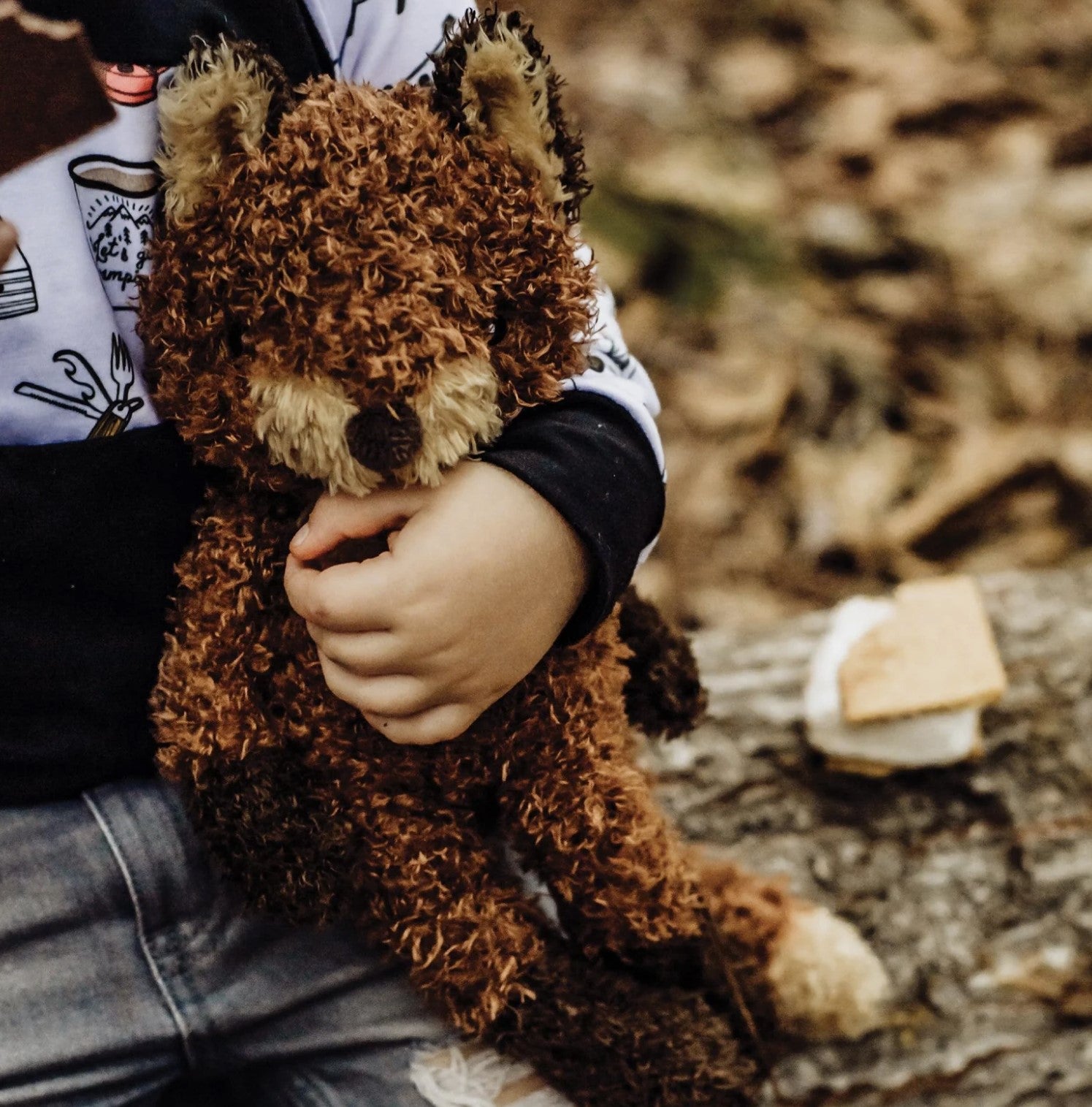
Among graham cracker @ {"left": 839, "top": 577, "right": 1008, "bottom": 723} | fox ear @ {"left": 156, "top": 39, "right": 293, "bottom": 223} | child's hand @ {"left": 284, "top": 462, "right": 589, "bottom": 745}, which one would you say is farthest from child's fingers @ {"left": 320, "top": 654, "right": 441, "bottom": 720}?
graham cracker @ {"left": 839, "top": 577, "right": 1008, "bottom": 723}

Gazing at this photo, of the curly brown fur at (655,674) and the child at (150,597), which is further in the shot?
the curly brown fur at (655,674)

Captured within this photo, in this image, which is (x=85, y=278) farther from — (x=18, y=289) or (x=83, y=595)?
(x=83, y=595)

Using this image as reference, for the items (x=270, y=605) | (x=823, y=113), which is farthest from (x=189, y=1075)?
(x=823, y=113)

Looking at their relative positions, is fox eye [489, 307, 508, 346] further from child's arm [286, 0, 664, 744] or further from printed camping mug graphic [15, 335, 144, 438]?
printed camping mug graphic [15, 335, 144, 438]

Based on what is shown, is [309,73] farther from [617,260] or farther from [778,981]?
[617,260]

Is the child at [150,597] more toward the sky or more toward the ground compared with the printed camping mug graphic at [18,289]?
more toward the ground

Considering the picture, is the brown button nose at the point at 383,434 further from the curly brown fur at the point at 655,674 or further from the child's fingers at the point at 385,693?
the curly brown fur at the point at 655,674

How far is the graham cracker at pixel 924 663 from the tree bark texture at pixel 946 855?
0.36ft

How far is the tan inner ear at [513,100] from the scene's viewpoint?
0.52 m

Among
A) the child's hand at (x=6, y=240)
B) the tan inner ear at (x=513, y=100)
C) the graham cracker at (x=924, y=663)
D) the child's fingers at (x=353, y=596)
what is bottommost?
the graham cracker at (x=924, y=663)

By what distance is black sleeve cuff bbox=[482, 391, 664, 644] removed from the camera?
60 centimetres

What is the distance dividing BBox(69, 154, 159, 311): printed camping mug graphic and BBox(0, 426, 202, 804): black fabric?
92mm

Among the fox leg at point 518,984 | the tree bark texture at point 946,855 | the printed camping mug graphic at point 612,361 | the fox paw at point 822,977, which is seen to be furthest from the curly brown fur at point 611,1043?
the printed camping mug graphic at point 612,361

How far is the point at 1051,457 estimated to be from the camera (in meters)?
1.71
